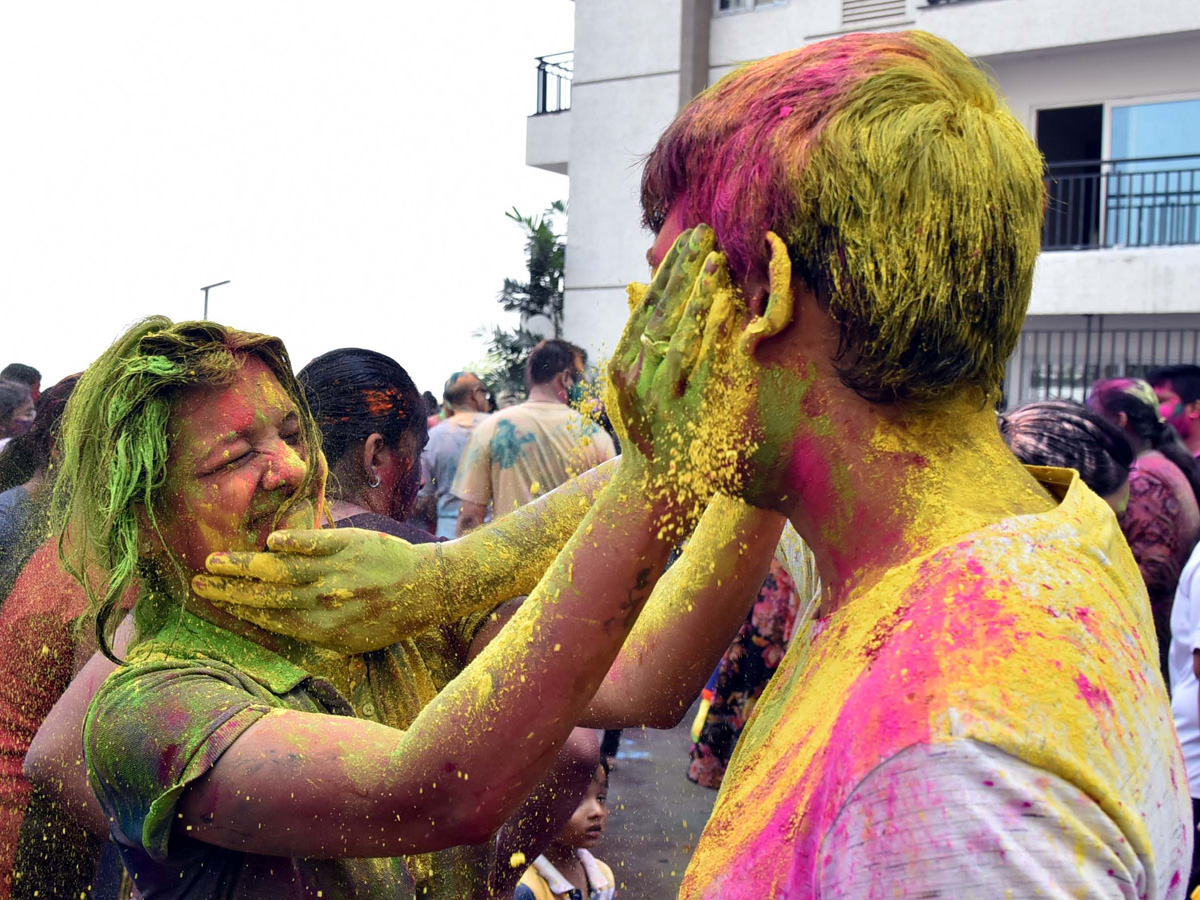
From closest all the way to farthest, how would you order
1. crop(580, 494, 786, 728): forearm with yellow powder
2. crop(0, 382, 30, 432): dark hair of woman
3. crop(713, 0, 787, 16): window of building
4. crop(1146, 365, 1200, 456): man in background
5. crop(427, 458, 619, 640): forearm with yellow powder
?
1. crop(580, 494, 786, 728): forearm with yellow powder
2. crop(427, 458, 619, 640): forearm with yellow powder
3. crop(1146, 365, 1200, 456): man in background
4. crop(0, 382, 30, 432): dark hair of woman
5. crop(713, 0, 787, 16): window of building

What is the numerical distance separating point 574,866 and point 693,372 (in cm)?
287

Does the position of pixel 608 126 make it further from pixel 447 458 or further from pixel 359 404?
pixel 359 404

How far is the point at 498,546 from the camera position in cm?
193

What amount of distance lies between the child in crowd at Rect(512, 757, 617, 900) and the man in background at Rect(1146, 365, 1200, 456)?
3.40 metres

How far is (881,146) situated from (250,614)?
3.97 ft

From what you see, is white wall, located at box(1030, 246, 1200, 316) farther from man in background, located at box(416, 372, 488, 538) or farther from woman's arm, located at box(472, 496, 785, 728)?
woman's arm, located at box(472, 496, 785, 728)

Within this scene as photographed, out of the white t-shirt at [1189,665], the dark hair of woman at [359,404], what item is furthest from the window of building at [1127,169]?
the dark hair of woman at [359,404]

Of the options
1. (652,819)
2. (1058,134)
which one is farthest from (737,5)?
(652,819)

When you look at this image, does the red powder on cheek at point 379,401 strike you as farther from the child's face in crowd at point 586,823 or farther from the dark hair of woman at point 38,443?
the child's face in crowd at point 586,823

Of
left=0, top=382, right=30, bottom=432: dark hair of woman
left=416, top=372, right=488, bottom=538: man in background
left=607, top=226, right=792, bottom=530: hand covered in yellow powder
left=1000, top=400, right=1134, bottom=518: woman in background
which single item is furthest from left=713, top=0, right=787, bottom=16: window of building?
left=607, top=226, right=792, bottom=530: hand covered in yellow powder

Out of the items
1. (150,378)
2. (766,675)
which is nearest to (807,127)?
(150,378)

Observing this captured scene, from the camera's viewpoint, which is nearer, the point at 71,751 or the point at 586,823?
the point at 71,751

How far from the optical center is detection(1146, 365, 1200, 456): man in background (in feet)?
17.2

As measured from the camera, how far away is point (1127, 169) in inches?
462
